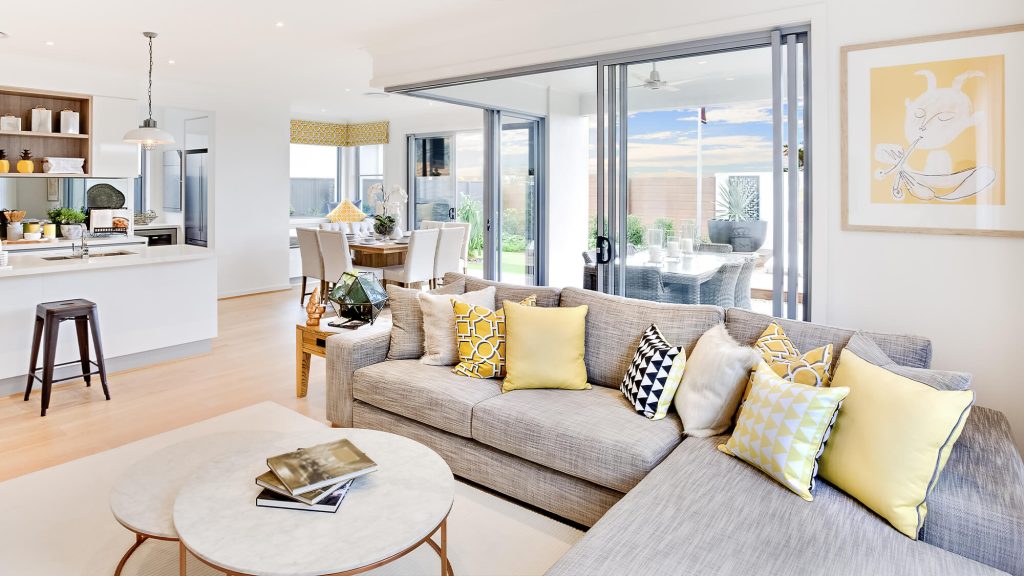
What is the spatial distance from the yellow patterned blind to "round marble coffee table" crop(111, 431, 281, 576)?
814 cm

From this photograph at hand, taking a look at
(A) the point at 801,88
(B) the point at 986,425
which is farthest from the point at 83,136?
(B) the point at 986,425

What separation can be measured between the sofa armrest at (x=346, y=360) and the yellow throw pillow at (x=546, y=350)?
773 millimetres

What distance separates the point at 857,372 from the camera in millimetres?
2027

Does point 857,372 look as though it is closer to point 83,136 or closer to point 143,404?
point 143,404

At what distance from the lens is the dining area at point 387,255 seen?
22.0 feet

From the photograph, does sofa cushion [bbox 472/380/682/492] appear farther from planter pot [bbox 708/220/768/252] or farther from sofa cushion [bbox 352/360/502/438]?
planter pot [bbox 708/220/768/252]

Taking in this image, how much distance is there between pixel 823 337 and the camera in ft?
8.09

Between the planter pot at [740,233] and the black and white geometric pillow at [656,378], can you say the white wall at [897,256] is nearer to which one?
the planter pot at [740,233]

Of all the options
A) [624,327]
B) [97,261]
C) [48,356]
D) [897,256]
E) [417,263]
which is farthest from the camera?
[417,263]

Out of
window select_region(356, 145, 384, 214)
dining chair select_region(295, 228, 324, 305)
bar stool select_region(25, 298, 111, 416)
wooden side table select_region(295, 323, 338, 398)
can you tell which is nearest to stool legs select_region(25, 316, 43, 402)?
bar stool select_region(25, 298, 111, 416)

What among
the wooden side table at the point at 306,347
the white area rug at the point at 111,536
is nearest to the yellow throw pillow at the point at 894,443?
the white area rug at the point at 111,536

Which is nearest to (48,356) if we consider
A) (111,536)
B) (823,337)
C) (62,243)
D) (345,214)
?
(111,536)

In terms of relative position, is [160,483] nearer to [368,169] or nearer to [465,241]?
[465,241]

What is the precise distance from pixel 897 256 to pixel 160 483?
3114 mm
